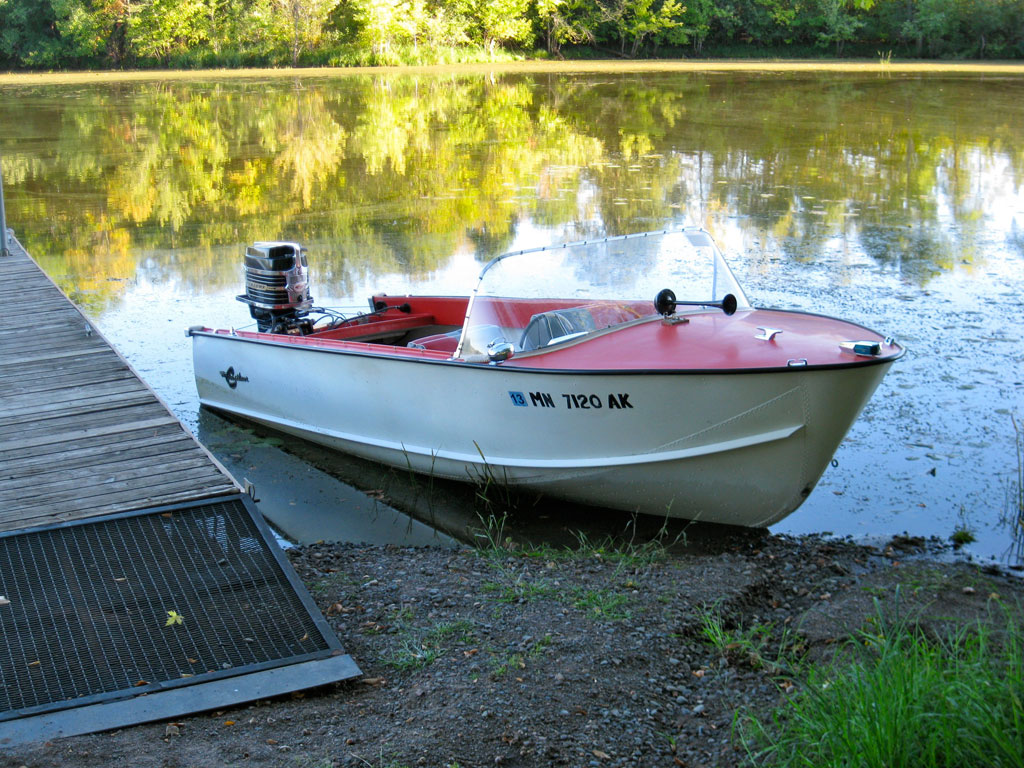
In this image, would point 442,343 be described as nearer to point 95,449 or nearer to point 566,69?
point 95,449

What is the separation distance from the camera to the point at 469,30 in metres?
52.4

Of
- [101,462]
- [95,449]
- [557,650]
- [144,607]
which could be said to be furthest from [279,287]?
[557,650]

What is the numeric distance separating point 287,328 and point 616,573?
4.06 metres

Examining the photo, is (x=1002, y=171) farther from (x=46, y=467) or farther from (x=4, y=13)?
(x=4, y=13)

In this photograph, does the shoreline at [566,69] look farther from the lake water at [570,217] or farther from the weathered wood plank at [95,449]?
the weathered wood plank at [95,449]

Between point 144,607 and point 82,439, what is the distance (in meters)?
2.15

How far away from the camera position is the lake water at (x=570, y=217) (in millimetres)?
7199

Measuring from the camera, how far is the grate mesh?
159 inches

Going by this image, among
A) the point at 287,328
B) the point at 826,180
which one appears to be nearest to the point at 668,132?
the point at 826,180

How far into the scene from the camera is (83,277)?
41.7 feet

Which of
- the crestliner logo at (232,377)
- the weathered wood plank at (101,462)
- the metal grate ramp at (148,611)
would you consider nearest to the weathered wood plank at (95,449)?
the weathered wood plank at (101,462)

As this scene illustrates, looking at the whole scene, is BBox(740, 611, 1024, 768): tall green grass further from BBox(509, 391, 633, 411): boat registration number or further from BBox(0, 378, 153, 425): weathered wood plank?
BBox(0, 378, 153, 425): weathered wood plank

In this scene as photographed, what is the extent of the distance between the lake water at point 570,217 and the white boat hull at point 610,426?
0.45 meters

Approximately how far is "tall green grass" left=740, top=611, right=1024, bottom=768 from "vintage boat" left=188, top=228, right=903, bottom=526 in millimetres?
2435
